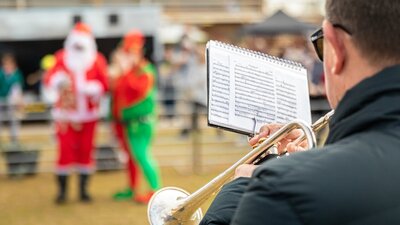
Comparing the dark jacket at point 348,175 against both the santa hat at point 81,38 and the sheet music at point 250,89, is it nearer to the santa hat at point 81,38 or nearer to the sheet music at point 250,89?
the sheet music at point 250,89

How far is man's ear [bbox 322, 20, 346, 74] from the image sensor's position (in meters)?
1.39

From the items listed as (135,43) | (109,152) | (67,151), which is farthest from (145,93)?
(109,152)

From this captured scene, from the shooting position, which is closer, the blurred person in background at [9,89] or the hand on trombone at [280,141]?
the hand on trombone at [280,141]

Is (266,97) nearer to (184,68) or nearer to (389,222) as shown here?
(389,222)

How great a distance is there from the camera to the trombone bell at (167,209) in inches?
90.7

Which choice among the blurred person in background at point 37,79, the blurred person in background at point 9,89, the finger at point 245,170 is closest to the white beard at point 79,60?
the blurred person in background at point 9,89

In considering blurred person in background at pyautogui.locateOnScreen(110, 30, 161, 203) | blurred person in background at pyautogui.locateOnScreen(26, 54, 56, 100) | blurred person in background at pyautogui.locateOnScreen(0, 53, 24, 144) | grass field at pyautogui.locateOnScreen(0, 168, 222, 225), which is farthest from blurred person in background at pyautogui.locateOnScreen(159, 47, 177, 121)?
blurred person in background at pyautogui.locateOnScreen(110, 30, 161, 203)

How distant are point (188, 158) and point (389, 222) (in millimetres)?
8530

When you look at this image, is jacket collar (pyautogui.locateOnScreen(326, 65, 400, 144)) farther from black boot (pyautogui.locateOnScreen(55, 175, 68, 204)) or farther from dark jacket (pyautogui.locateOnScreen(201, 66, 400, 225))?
black boot (pyautogui.locateOnScreen(55, 175, 68, 204))

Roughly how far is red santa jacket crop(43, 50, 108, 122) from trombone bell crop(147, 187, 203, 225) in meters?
4.97

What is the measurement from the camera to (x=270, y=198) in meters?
1.27

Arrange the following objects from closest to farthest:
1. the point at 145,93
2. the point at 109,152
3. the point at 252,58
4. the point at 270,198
Answer: the point at 270,198, the point at 252,58, the point at 145,93, the point at 109,152

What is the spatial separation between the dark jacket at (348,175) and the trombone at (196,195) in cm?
26

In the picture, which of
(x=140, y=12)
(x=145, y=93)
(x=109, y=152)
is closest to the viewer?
(x=145, y=93)
